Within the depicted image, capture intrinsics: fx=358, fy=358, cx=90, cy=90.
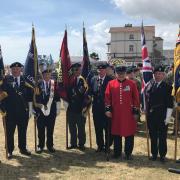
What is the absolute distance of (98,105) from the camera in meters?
8.34

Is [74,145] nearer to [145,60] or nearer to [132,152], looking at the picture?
[132,152]

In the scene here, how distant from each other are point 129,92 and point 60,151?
2.33m

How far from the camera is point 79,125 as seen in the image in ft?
28.3

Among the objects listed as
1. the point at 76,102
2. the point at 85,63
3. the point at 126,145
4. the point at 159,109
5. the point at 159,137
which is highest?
→ the point at 85,63

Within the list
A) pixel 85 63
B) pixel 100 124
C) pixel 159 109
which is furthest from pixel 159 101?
pixel 85 63

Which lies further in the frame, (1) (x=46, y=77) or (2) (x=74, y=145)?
(2) (x=74, y=145)

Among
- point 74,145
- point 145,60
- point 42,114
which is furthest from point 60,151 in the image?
point 145,60

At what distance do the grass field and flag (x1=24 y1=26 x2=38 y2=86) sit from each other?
5.82 feet

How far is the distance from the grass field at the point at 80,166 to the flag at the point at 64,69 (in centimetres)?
150

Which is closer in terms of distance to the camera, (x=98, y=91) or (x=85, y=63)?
(x=98, y=91)

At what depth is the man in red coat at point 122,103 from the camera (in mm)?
7730

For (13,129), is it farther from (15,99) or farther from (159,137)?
(159,137)

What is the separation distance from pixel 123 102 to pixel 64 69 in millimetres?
1830

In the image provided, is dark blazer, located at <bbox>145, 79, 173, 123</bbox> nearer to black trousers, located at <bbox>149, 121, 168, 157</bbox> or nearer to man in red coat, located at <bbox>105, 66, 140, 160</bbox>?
black trousers, located at <bbox>149, 121, 168, 157</bbox>
